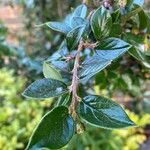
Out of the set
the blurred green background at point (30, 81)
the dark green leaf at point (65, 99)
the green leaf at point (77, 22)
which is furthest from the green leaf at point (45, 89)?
the blurred green background at point (30, 81)

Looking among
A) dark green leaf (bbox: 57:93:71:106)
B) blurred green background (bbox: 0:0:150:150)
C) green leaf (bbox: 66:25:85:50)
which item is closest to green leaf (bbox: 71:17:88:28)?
green leaf (bbox: 66:25:85:50)

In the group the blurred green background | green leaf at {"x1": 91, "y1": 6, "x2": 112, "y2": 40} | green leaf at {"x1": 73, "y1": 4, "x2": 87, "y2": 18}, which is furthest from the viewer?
the blurred green background

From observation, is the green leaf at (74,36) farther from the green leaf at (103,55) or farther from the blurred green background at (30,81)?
the blurred green background at (30,81)

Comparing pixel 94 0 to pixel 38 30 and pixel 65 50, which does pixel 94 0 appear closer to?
pixel 65 50

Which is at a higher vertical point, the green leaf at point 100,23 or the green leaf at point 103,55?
the green leaf at point 100,23

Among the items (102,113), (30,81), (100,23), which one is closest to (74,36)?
(100,23)

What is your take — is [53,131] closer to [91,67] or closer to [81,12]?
[91,67]

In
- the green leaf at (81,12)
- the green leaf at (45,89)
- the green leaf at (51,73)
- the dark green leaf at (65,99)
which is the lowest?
the green leaf at (51,73)

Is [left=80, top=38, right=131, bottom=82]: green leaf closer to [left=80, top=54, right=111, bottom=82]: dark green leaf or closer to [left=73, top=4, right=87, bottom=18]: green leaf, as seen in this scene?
[left=80, top=54, right=111, bottom=82]: dark green leaf
